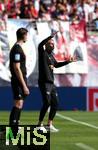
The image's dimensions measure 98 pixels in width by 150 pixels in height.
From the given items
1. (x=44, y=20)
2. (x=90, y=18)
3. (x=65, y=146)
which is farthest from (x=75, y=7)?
(x=65, y=146)

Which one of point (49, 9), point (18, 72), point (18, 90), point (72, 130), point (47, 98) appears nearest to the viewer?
point (18, 72)

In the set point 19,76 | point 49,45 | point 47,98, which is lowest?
point 47,98

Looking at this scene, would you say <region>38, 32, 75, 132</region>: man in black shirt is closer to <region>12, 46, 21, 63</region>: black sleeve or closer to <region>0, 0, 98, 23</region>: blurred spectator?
<region>12, 46, 21, 63</region>: black sleeve

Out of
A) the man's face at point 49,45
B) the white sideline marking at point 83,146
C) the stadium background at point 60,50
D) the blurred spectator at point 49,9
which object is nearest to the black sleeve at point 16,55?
the white sideline marking at point 83,146

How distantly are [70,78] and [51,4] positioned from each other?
3.39 metres

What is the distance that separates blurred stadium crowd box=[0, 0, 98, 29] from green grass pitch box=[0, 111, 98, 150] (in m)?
4.40

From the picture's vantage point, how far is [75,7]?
27.4 meters

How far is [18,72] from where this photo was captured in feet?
45.3

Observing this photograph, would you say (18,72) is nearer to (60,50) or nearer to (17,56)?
(17,56)

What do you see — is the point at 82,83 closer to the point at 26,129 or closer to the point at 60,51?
the point at 60,51

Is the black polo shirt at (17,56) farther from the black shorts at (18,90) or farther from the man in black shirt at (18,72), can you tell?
the black shorts at (18,90)

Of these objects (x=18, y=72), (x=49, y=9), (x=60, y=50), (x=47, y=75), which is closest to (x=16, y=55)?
(x=18, y=72)

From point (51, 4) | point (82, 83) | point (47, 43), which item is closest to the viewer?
point (47, 43)

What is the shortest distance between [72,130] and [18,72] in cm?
324
